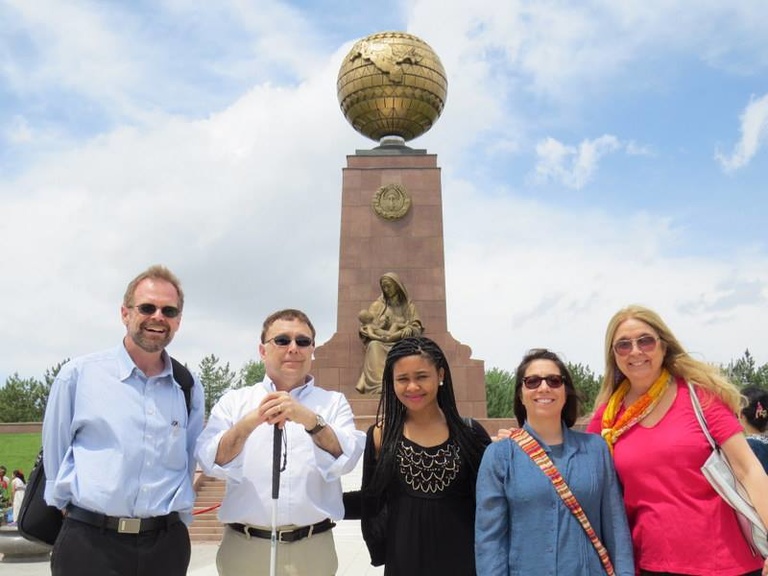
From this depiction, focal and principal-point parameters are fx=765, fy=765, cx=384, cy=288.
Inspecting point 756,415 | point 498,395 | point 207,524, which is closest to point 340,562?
point 207,524

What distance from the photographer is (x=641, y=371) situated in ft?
10.2

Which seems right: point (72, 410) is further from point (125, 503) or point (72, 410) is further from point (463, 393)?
point (463, 393)

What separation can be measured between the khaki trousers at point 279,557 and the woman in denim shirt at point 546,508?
Answer: 688 millimetres

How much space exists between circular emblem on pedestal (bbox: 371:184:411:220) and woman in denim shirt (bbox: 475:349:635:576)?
1387cm

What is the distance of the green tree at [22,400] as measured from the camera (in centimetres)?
4650

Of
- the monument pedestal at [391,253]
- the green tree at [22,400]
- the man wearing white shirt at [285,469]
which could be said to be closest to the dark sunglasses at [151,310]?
the man wearing white shirt at [285,469]

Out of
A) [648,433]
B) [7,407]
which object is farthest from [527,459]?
[7,407]

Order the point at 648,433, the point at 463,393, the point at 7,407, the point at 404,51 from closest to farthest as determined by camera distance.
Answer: the point at 648,433
the point at 463,393
the point at 404,51
the point at 7,407

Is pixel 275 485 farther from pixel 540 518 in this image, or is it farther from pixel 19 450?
pixel 19 450

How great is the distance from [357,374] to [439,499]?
498 inches

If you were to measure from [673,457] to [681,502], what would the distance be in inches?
6.5

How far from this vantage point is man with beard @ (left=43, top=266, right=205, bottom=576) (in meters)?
2.86

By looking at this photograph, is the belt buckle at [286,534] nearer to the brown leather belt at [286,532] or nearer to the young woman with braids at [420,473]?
the brown leather belt at [286,532]

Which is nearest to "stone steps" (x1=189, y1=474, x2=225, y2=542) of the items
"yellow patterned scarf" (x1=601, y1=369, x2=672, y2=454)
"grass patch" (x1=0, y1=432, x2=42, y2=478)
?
"yellow patterned scarf" (x1=601, y1=369, x2=672, y2=454)
